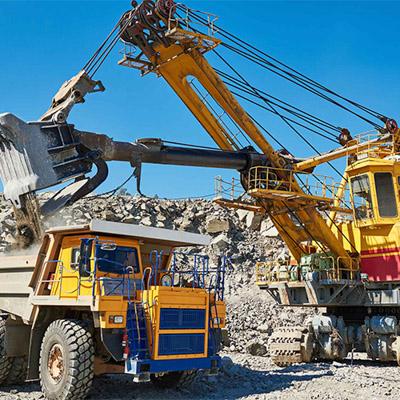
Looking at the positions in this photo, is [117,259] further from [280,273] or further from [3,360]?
[280,273]

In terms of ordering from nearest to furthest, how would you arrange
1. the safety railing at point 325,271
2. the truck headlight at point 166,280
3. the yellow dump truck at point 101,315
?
the yellow dump truck at point 101,315, the truck headlight at point 166,280, the safety railing at point 325,271

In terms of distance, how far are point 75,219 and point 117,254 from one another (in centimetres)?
1650

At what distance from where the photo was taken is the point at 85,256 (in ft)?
28.3

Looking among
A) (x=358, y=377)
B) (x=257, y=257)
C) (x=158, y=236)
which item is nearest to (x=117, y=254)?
(x=158, y=236)

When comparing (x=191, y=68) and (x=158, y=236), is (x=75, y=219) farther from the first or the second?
(x=158, y=236)

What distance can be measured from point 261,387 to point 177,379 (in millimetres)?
1493

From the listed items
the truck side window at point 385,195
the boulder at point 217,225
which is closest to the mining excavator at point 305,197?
the truck side window at point 385,195

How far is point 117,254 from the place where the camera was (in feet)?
29.5

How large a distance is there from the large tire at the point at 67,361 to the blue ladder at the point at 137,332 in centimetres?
62

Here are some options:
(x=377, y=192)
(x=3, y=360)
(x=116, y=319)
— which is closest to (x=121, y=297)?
(x=116, y=319)

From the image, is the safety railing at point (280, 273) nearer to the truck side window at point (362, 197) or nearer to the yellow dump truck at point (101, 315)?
the truck side window at point (362, 197)

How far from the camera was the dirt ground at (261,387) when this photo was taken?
355 inches

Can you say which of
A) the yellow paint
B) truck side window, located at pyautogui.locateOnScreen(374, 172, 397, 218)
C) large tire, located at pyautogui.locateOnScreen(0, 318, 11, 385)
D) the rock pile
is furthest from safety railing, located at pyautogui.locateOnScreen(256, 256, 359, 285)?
large tire, located at pyautogui.locateOnScreen(0, 318, 11, 385)

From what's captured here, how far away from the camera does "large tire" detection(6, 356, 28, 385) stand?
9.74 meters
